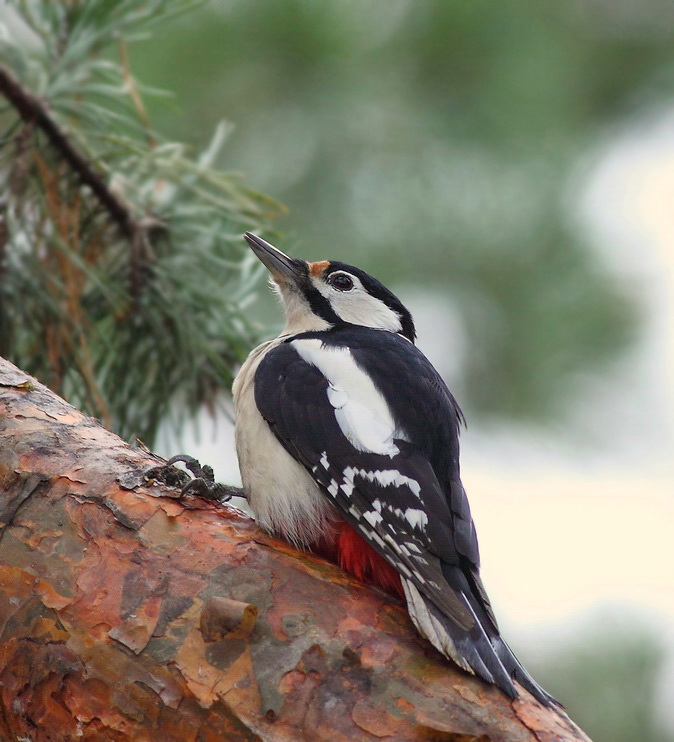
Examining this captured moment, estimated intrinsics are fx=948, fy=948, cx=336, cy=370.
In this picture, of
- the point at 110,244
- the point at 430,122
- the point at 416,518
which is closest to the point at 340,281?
the point at 110,244

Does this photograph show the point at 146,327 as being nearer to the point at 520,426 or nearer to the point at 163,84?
the point at 163,84

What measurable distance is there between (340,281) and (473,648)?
145cm

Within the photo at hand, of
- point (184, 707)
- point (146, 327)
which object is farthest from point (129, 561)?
point (146, 327)

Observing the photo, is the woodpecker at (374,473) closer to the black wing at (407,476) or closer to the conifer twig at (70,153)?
the black wing at (407,476)

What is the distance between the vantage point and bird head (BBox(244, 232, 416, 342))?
103 inches

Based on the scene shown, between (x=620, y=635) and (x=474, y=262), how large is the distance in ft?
5.66

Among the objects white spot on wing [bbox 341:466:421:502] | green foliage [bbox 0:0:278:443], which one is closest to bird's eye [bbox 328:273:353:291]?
green foliage [bbox 0:0:278:443]

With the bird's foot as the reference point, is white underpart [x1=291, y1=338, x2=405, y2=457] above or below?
above

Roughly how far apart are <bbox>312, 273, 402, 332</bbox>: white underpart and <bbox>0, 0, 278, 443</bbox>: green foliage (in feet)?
0.84

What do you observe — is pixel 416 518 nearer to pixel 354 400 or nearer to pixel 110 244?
pixel 354 400

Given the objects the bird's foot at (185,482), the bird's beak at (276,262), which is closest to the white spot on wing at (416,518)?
the bird's foot at (185,482)

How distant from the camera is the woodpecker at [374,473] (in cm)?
151

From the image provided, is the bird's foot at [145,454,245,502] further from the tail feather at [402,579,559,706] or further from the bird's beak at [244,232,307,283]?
the bird's beak at [244,232,307,283]

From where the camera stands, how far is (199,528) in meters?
1.55
